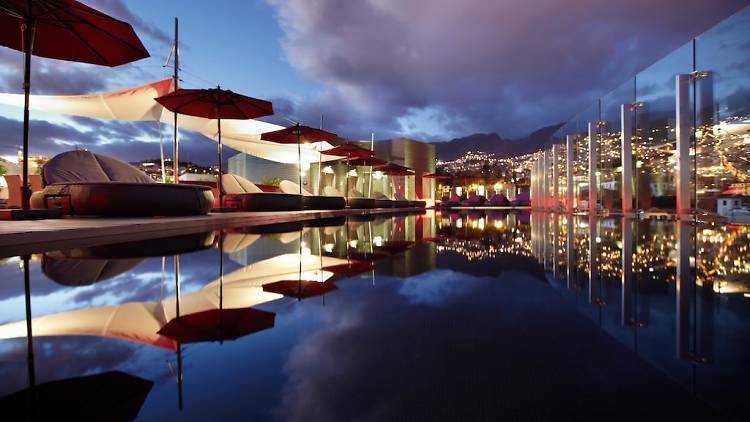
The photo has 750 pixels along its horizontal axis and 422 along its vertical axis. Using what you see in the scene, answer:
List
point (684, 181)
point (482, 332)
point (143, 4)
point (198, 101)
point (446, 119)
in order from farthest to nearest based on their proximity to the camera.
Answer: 1. point (446, 119)
2. point (143, 4)
3. point (684, 181)
4. point (198, 101)
5. point (482, 332)

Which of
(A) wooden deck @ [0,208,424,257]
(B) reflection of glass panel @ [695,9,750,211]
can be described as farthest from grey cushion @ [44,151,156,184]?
(B) reflection of glass panel @ [695,9,750,211]

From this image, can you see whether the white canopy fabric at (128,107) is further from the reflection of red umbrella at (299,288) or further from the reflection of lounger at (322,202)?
the reflection of red umbrella at (299,288)

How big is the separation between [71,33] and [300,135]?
228 inches

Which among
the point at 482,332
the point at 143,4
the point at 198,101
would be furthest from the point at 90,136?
the point at 482,332

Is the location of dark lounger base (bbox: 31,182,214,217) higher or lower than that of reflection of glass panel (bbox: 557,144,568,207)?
lower

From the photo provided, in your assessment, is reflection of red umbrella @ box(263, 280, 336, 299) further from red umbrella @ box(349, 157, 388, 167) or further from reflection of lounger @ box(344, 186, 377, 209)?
red umbrella @ box(349, 157, 388, 167)

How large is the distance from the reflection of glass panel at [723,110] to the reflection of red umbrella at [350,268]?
24.3ft

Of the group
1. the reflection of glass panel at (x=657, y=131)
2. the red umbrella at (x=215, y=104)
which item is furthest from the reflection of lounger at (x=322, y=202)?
the reflection of glass panel at (x=657, y=131)

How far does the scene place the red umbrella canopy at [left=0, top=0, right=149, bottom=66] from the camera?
4137mm

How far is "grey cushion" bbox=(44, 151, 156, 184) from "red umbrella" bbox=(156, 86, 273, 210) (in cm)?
136

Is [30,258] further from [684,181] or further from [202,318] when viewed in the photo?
[684,181]

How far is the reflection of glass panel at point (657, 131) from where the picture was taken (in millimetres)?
8565

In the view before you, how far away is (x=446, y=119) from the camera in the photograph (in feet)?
274

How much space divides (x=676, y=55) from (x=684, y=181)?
2.68 m
